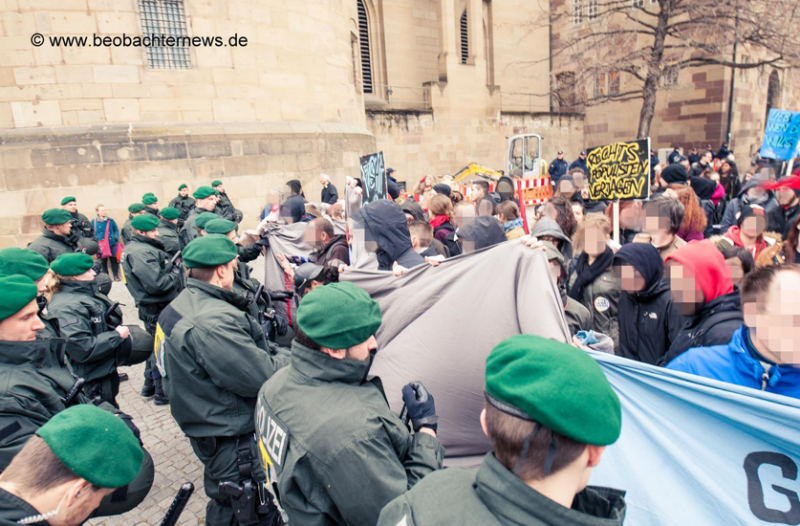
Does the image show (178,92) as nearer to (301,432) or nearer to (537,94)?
(301,432)

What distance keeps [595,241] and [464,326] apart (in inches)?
67.8

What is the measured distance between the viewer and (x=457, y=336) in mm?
2605

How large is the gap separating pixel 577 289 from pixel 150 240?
14.5ft

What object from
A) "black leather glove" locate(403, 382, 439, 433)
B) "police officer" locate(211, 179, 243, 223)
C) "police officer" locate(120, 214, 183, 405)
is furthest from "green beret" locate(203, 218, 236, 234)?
"police officer" locate(211, 179, 243, 223)

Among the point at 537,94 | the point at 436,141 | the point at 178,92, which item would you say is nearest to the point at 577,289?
the point at 178,92

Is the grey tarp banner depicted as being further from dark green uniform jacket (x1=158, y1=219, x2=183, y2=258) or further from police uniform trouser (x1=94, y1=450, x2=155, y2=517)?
dark green uniform jacket (x1=158, y1=219, x2=183, y2=258)

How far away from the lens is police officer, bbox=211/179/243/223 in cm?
920

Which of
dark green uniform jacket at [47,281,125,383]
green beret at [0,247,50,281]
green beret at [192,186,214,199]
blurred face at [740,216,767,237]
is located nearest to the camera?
green beret at [0,247,50,281]

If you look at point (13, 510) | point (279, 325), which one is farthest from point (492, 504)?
point (279, 325)

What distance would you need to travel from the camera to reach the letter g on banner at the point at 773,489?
165 centimetres

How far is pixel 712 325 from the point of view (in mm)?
2605

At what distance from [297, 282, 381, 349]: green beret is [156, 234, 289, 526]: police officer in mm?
917

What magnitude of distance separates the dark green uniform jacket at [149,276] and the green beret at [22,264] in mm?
1558

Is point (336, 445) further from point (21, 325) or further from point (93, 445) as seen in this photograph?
point (21, 325)
